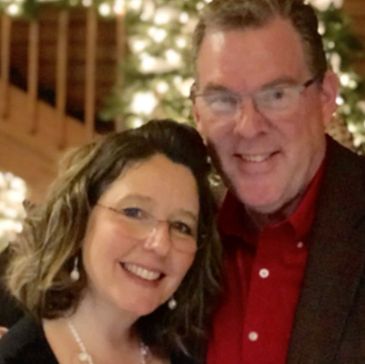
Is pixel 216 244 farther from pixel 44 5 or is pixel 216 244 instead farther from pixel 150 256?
pixel 44 5

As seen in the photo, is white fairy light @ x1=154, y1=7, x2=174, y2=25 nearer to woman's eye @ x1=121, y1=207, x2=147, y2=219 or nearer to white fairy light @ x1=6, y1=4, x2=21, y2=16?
white fairy light @ x1=6, y1=4, x2=21, y2=16

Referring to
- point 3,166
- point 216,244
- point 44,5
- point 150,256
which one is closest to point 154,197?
point 150,256

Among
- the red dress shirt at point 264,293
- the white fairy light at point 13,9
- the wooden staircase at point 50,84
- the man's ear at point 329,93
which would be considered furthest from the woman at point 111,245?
the wooden staircase at point 50,84

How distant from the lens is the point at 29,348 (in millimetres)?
1683

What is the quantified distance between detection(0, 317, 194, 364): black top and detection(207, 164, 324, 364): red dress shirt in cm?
37

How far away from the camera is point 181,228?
1769 mm

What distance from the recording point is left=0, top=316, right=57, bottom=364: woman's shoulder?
1664 millimetres

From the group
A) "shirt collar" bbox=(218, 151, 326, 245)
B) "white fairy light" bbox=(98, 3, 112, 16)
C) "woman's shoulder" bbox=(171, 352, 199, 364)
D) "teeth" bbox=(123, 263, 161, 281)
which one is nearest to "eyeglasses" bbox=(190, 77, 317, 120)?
"shirt collar" bbox=(218, 151, 326, 245)

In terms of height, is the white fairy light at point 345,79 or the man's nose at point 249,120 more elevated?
the man's nose at point 249,120

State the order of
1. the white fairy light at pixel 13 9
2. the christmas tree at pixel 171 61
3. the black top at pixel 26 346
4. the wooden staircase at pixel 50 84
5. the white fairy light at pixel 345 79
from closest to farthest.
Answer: the black top at pixel 26 346
the christmas tree at pixel 171 61
the white fairy light at pixel 345 79
the white fairy light at pixel 13 9
the wooden staircase at pixel 50 84

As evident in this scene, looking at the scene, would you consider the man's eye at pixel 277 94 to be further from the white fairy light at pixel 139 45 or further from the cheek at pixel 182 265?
the white fairy light at pixel 139 45

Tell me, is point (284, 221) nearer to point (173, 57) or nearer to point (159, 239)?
point (159, 239)

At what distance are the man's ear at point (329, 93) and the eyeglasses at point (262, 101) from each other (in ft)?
0.21

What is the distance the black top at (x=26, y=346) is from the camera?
5.46ft
